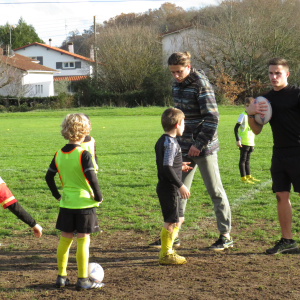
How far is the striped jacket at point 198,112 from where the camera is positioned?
177 inches

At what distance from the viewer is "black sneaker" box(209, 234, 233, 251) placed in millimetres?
4664

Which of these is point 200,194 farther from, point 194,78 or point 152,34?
point 152,34

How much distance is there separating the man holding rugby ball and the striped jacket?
1.51 ft

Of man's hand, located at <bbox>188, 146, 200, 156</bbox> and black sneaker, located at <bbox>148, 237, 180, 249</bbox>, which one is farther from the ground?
man's hand, located at <bbox>188, 146, 200, 156</bbox>

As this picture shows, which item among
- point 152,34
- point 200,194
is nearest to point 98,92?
point 152,34

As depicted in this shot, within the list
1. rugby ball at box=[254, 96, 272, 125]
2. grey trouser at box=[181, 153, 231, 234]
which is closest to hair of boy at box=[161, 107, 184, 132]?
grey trouser at box=[181, 153, 231, 234]

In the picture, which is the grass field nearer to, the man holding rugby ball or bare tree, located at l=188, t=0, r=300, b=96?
the man holding rugby ball

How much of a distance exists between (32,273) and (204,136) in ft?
7.75

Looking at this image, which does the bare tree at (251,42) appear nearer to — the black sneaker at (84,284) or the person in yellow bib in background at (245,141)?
the person in yellow bib in background at (245,141)

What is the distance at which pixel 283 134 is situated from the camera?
452cm

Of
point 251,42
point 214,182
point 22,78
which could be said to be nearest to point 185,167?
point 214,182

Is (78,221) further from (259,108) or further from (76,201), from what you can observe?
(259,108)

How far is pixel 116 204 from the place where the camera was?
22.7ft

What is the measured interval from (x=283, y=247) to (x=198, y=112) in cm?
184
